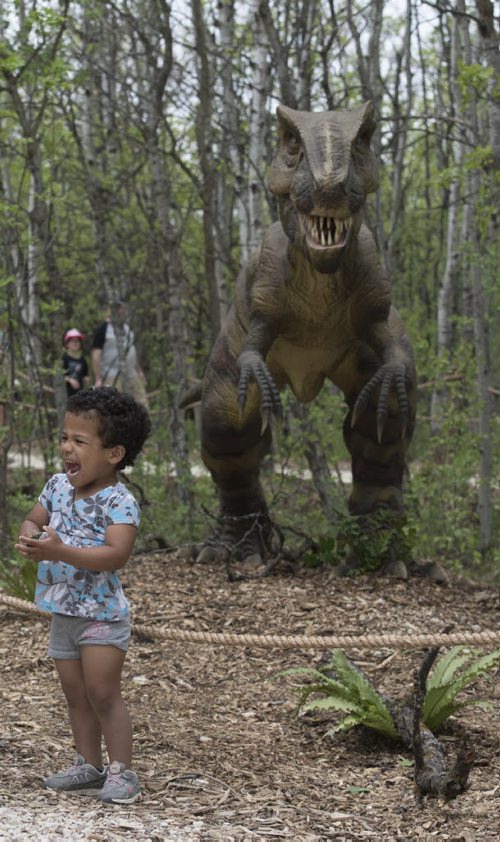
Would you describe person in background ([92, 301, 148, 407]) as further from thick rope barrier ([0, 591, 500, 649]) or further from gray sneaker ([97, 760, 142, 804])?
gray sneaker ([97, 760, 142, 804])

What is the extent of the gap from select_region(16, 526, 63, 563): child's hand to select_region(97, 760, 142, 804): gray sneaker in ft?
2.22

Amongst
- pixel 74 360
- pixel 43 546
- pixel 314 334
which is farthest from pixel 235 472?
pixel 74 360

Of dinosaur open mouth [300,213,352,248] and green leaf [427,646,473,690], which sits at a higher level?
dinosaur open mouth [300,213,352,248]

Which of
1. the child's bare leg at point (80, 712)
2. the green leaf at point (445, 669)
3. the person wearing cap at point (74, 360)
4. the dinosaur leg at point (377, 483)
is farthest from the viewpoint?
the person wearing cap at point (74, 360)

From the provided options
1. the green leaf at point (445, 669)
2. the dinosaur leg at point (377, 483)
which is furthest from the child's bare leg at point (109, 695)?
the dinosaur leg at point (377, 483)

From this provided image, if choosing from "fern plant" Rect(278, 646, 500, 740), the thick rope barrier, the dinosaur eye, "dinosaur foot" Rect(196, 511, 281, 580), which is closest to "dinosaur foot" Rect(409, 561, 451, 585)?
"dinosaur foot" Rect(196, 511, 281, 580)

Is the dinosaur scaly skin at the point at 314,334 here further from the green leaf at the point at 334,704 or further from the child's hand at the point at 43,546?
the child's hand at the point at 43,546

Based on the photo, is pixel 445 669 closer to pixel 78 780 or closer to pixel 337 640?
pixel 337 640

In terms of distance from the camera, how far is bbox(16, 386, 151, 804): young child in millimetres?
3154

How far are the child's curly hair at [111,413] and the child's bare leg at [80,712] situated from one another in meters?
0.67

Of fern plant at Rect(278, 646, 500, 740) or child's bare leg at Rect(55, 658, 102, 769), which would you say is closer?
child's bare leg at Rect(55, 658, 102, 769)

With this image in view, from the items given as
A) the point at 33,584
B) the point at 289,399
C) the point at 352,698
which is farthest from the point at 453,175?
the point at 352,698

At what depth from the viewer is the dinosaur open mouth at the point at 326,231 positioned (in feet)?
15.4

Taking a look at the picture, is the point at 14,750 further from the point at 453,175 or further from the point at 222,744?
the point at 453,175
